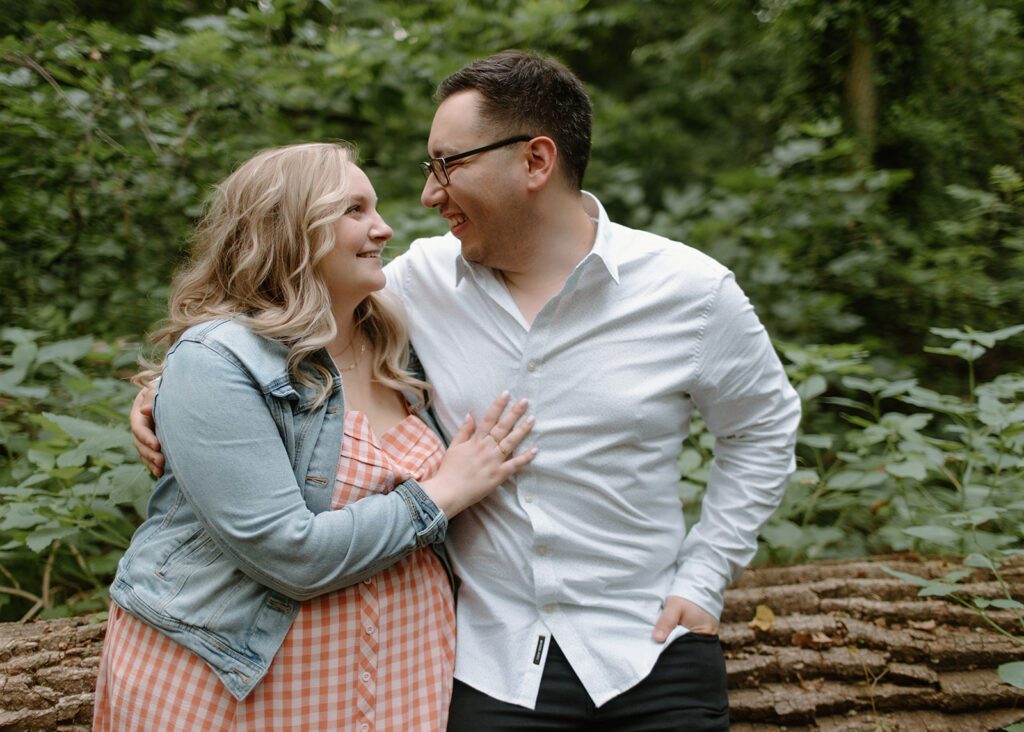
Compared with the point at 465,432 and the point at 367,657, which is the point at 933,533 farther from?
the point at 367,657

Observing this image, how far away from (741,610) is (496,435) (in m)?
1.06

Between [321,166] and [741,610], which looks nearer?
[321,166]

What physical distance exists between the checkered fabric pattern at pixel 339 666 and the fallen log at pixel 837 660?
0.43 metres

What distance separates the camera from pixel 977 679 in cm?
218

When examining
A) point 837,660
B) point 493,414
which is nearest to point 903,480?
point 837,660

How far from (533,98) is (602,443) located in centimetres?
90

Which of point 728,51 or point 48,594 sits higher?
point 728,51

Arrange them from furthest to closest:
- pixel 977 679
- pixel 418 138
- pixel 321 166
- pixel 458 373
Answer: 1. pixel 418 138
2. pixel 977 679
3. pixel 458 373
4. pixel 321 166

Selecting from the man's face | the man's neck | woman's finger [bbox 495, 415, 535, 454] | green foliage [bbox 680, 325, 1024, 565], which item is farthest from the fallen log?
the man's face

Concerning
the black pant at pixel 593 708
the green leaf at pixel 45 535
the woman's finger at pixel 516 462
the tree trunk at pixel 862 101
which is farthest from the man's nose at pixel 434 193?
the tree trunk at pixel 862 101

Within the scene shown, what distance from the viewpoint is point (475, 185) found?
6.42 ft

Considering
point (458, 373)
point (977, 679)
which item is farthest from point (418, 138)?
point (977, 679)

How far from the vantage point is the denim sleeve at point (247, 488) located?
144cm

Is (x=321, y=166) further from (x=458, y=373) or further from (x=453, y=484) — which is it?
(x=453, y=484)
